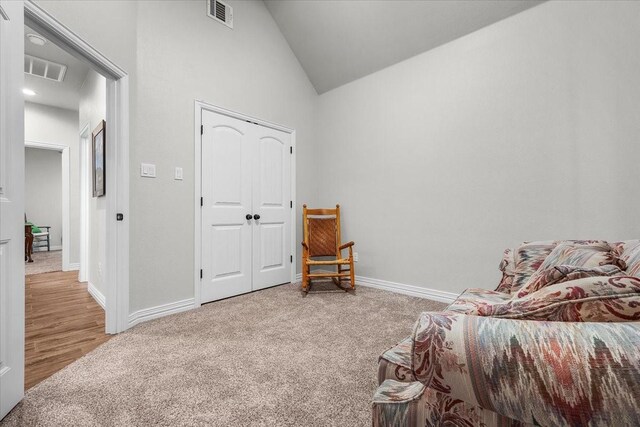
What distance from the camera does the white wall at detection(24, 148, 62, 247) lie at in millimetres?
7254

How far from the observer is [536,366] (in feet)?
1.60

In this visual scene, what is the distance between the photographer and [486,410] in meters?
0.57

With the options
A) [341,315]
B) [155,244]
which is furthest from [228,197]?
[341,315]

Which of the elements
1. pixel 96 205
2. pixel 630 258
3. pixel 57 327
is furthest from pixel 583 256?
pixel 96 205

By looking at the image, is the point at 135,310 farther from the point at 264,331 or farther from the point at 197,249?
the point at 264,331

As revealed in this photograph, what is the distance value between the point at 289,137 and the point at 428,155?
172 cm

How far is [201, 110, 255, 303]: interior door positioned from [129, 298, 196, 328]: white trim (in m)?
0.19

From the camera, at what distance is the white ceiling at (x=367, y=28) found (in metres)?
2.65

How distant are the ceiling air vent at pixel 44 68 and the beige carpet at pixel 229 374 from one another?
12.7 feet

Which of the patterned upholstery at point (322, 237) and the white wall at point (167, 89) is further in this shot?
the patterned upholstery at point (322, 237)

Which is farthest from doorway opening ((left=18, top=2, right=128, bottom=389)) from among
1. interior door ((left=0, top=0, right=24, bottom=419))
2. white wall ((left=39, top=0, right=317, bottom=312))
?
interior door ((left=0, top=0, right=24, bottom=419))

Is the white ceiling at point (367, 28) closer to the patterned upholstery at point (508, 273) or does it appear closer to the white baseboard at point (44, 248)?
the patterned upholstery at point (508, 273)

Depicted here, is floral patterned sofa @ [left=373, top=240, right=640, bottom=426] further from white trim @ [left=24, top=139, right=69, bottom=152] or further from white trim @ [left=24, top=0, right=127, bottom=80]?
white trim @ [left=24, top=139, right=69, bottom=152]

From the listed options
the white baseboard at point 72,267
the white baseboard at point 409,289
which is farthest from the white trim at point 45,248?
the white baseboard at point 409,289
